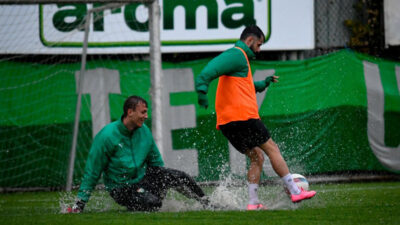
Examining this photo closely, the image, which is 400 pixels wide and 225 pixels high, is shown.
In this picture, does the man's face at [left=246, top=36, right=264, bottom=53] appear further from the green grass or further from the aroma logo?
the aroma logo

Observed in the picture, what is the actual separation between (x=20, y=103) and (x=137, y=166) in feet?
15.4

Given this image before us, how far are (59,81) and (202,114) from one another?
2.22m

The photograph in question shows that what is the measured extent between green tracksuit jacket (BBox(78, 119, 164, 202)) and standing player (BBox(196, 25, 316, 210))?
76cm

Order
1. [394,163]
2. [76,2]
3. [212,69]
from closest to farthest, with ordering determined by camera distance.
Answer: [212,69] → [76,2] → [394,163]

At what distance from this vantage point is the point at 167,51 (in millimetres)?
11758

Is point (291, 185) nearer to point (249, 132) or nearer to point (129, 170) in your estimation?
point (249, 132)

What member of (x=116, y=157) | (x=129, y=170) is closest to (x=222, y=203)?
(x=129, y=170)

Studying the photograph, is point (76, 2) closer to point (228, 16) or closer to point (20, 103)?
point (20, 103)

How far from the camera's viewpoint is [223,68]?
6.27m

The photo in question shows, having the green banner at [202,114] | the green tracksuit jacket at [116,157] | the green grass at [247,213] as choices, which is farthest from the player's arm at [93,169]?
the green banner at [202,114]

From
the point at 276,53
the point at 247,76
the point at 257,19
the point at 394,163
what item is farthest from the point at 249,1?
the point at 247,76

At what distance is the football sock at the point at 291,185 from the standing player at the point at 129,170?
83cm

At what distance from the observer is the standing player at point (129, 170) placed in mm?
6449

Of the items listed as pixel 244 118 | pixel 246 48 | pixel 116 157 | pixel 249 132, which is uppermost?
pixel 246 48
